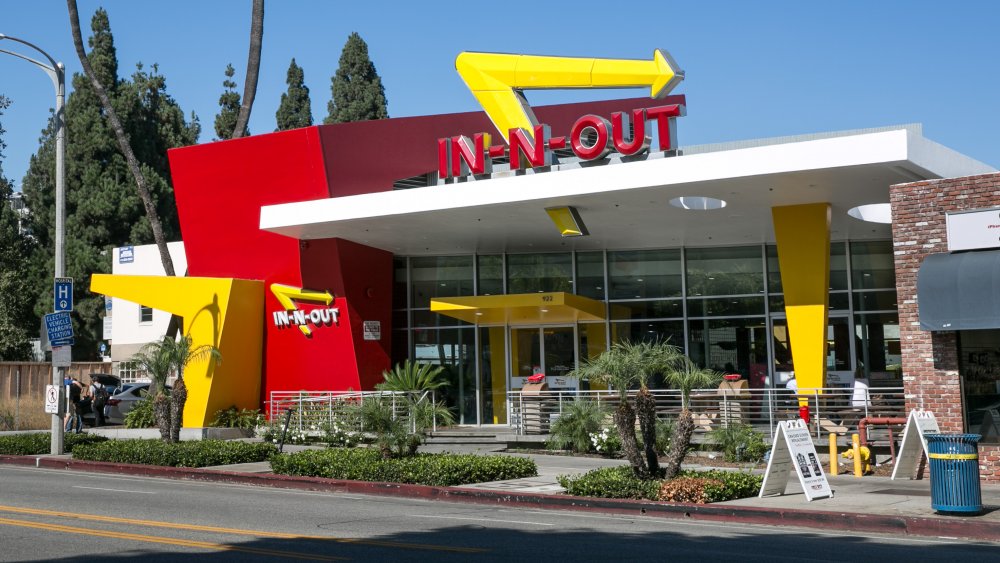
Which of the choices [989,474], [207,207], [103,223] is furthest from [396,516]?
[103,223]

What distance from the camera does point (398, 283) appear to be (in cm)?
3014

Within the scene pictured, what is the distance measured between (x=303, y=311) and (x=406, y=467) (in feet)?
39.1

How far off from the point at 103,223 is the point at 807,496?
47326 mm

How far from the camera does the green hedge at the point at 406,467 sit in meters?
16.5

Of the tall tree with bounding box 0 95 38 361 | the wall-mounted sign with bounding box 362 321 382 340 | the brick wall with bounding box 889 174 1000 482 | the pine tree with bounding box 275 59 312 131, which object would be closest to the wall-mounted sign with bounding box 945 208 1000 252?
the brick wall with bounding box 889 174 1000 482

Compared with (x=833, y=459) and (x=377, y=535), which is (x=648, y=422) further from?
(x=377, y=535)

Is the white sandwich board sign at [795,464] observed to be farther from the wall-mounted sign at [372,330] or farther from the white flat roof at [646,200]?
the wall-mounted sign at [372,330]

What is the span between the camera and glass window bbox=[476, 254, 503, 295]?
1162 inches

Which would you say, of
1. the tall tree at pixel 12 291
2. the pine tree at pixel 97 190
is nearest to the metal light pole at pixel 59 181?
the tall tree at pixel 12 291

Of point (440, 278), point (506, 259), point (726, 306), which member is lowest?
point (726, 306)

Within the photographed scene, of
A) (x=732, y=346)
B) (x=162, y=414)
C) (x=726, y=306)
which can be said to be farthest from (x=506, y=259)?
(x=162, y=414)

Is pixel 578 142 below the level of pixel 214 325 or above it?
above

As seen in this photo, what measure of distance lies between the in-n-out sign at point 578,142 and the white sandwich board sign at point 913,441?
348 inches

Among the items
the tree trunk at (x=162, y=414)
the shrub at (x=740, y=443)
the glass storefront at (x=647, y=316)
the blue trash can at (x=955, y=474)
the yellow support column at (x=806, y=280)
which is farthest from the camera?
the glass storefront at (x=647, y=316)
